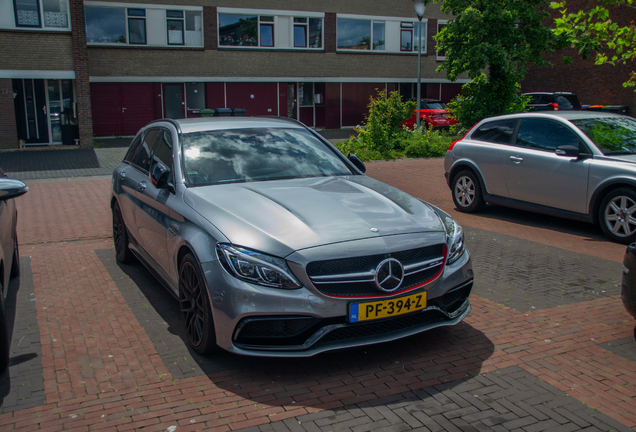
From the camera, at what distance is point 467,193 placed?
32.8 feet

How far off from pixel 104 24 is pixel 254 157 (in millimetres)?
24001

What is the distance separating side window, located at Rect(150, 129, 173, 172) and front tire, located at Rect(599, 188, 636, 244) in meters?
5.61

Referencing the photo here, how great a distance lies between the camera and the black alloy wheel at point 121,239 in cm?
666

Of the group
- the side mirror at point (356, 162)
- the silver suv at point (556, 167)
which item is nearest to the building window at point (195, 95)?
the silver suv at point (556, 167)

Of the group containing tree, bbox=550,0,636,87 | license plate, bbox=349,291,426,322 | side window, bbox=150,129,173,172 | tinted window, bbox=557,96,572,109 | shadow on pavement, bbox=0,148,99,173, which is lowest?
shadow on pavement, bbox=0,148,99,173

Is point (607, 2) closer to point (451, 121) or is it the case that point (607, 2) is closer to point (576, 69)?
point (451, 121)

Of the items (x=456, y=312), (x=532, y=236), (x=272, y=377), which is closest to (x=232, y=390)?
(x=272, y=377)

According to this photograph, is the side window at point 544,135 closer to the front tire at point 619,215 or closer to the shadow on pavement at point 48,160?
the front tire at point 619,215

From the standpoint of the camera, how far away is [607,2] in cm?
1122

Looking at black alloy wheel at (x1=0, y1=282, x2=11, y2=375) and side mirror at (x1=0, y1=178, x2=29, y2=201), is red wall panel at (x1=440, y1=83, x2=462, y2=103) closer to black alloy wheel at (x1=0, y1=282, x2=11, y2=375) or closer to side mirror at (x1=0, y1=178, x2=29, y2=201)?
side mirror at (x1=0, y1=178, x2=29, y2=201)

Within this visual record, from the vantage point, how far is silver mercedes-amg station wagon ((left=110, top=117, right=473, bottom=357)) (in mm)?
3797

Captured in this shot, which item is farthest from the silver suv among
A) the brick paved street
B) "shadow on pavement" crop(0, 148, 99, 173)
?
"shadow on pavement" crop(0, 148, 99, 173)

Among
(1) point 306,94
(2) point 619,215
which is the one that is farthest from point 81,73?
(2) point 619,215

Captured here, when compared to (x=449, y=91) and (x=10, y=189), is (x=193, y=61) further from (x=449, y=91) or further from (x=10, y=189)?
(x=10, y=189)
